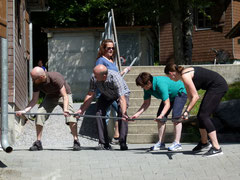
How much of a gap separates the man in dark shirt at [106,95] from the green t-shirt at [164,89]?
437 millimetres

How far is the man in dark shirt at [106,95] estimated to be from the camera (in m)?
8.68

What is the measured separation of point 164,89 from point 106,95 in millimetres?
1127

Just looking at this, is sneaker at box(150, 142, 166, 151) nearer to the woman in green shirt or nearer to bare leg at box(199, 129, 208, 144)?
the woman in green shirt

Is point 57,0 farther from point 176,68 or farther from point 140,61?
point 176,68

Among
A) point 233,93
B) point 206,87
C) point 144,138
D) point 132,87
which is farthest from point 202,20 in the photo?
point 206,87

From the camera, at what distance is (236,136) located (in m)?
11.2

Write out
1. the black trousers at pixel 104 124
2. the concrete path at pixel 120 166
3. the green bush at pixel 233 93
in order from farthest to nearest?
the green bush at pixel 233 93, the black trousers at pixel 104 124, the concrete path at pixel 120 166

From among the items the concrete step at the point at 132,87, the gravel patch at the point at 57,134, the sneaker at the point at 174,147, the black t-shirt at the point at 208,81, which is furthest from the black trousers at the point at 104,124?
the concrete step at the point at 132,87

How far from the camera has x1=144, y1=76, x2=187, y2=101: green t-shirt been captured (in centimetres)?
860

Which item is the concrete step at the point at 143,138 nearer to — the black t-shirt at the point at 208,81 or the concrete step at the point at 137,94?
the concrete step at the point at 137,94

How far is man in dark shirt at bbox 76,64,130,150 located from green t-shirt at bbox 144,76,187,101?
1.43ft

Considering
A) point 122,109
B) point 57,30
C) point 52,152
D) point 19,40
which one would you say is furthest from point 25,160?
point 57,30

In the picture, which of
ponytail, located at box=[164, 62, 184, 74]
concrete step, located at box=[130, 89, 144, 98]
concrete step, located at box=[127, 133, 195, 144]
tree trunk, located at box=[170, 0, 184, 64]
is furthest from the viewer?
tree trunk, located at box=[170, 0, 184, 64]

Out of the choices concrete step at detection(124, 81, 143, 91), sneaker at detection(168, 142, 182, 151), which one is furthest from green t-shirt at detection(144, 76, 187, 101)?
concrete step at detection(124, 81, 143, 91)
